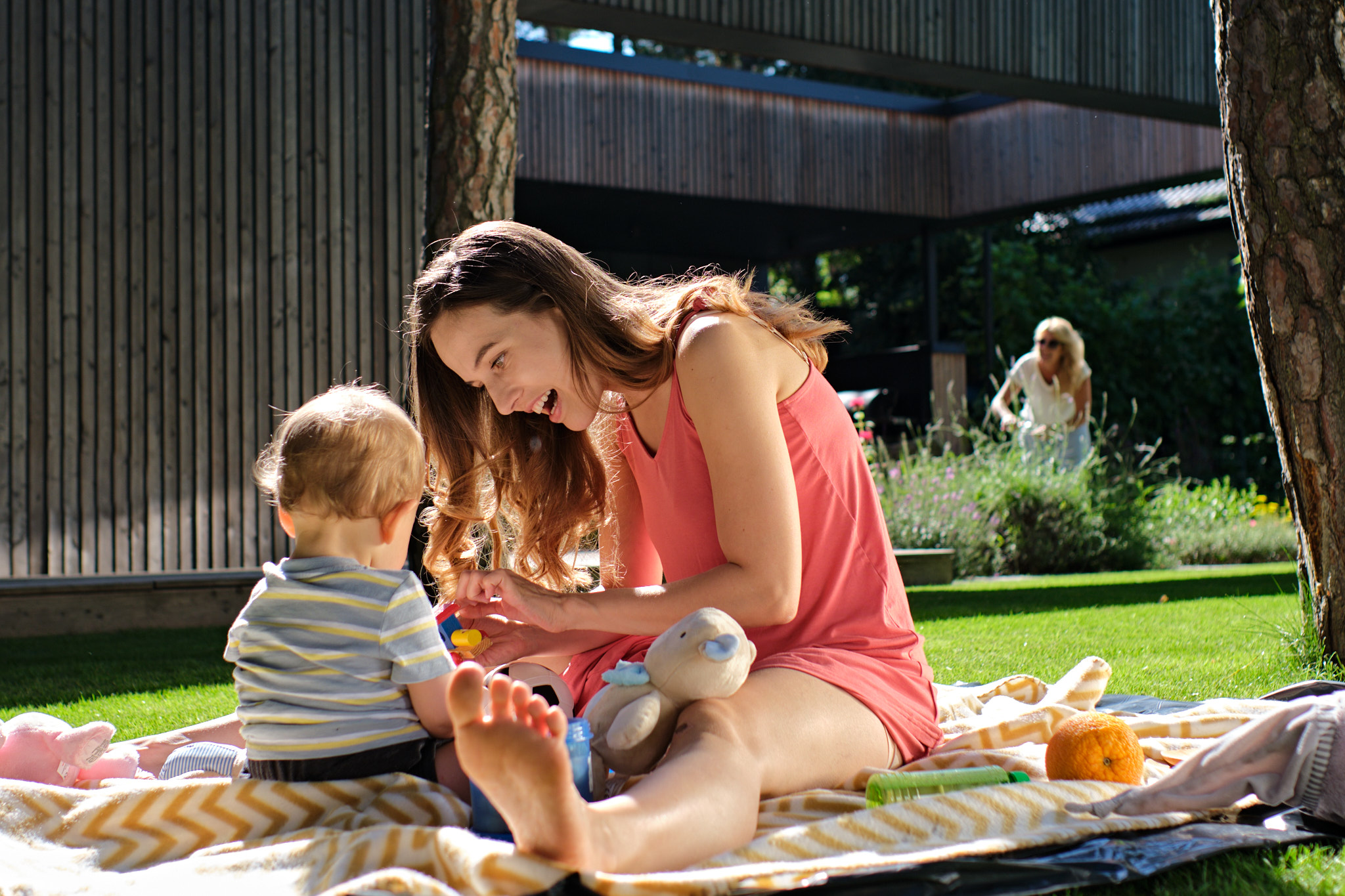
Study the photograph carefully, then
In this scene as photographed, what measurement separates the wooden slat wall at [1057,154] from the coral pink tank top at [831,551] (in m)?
9.27

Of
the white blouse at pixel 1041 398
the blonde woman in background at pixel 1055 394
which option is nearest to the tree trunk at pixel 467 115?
the blonde woman in background at pixel 1055 394

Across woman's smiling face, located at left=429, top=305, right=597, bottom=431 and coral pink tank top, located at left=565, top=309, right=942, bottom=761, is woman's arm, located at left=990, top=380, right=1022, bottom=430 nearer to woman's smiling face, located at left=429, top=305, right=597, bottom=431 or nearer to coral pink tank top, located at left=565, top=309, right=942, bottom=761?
coral pink tank top, located at left=565, top=309, right=942, bottom=761

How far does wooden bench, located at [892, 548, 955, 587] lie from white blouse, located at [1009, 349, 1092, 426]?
1767mm

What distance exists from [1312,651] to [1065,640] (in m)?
1.07

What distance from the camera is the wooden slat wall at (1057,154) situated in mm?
10297

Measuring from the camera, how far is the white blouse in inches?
324

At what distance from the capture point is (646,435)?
232 centimetres

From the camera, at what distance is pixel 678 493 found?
2188mm

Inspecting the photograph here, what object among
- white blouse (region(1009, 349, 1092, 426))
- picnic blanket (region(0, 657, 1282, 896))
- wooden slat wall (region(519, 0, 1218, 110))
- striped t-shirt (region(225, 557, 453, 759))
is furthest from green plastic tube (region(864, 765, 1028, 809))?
white blouse (region(1009, 349, 1092, 426))

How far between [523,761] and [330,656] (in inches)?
25.1

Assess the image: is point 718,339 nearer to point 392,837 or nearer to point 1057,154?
point 392,837

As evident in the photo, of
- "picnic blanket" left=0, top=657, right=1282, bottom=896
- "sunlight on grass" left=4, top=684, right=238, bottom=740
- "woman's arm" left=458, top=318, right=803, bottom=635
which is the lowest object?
"sunlight on grass" left=4, top=684, right=238, bottom=740

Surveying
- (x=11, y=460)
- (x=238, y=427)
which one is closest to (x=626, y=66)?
(x=238, y=427)

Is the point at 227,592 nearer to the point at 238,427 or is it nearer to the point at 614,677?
the point at 238,427
